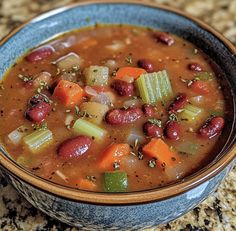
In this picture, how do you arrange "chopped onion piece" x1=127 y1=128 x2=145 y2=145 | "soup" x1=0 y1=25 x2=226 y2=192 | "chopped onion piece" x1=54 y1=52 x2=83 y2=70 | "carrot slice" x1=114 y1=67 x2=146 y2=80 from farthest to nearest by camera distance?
"chopped onion piece" x1=54 y1=52 x2=83 y2=70
"carrot slice" x1=114 y1=67 x2=146 y2=80
"chopped onion piece" x1=127 y1=128 x2=145 y2=145
"soup" x1=0 y1=25 x2=226 y2=192

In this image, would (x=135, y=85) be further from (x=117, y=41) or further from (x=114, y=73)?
(x=117, y=41)

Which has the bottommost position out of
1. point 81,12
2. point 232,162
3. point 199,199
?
point 199,199

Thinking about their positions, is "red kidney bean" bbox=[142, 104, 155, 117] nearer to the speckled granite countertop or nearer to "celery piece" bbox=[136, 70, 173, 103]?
"celery piece" bbox=[136, 70, 173, 103]

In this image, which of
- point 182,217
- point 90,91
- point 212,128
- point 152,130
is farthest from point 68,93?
point 182,217

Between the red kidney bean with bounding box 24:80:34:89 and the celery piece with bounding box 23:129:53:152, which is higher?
the red kidney bean with bounding box 24:80:34:89

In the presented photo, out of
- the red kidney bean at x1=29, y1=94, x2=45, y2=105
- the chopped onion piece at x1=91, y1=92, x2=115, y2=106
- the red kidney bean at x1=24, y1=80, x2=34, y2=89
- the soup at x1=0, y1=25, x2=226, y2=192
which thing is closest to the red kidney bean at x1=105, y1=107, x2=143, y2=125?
the soup at x1=0, y1=25, x2=226, y2=192

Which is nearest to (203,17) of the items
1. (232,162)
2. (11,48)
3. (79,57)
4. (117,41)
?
(117,41)
